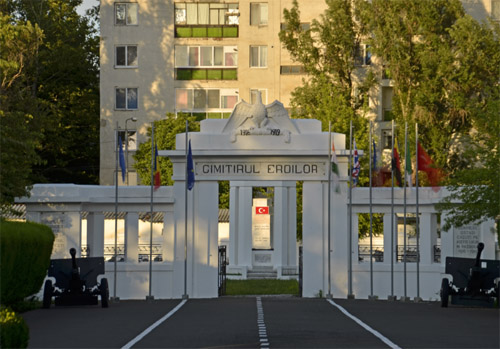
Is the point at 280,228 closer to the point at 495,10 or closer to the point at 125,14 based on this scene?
the point at 125,14

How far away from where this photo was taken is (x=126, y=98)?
7744 cm

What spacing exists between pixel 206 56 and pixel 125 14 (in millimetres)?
6164

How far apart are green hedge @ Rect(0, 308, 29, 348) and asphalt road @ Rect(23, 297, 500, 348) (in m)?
3.65

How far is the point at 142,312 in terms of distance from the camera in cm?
3095

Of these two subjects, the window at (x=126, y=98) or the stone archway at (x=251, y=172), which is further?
the window at (x=126, y=98)

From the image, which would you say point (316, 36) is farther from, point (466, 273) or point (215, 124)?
point (466, 273)

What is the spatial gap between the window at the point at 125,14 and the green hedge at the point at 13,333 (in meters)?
61.5

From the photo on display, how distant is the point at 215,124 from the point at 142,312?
11.1 m

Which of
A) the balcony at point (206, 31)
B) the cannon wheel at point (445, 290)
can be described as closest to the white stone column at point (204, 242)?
the cannon wheel at point (445, 290)

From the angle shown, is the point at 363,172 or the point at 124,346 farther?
the point at 363,172

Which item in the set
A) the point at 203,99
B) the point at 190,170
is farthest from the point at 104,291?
the point at 203,99

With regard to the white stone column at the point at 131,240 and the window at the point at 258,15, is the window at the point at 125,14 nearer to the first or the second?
the window at the point at 258,15

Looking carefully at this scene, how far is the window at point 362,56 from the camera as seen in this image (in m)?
75.2

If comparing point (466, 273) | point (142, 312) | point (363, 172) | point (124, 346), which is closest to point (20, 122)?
point (142, 312)
